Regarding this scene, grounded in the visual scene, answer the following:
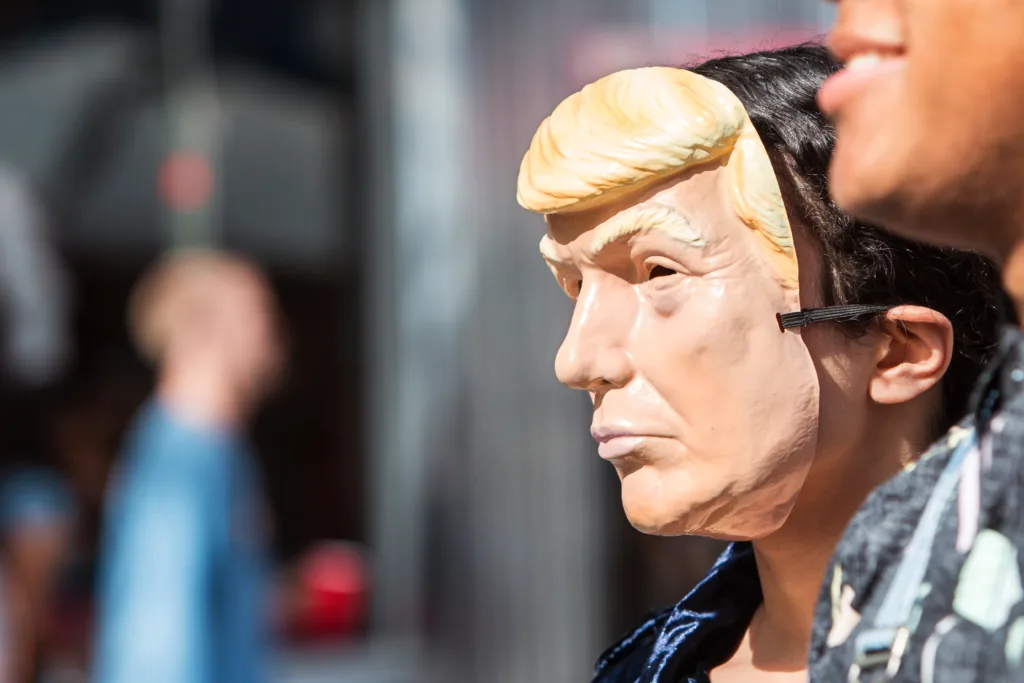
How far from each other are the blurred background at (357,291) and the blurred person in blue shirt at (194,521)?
84 cm

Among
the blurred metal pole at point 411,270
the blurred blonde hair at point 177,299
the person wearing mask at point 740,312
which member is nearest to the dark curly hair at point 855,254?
the person wearing mask at point 740,312

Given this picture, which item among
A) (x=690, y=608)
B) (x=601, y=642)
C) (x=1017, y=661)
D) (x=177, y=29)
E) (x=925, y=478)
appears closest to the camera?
(x=1017, y=661)

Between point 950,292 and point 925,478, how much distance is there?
0.38 metres

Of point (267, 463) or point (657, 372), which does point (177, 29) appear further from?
point (657, 372)

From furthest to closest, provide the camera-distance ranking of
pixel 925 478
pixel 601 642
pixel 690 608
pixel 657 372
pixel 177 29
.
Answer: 1. pixel 177 29
2. pixel 601 642
3. pixel 690 608
4. pixel 657 372
5. pixel 925 478

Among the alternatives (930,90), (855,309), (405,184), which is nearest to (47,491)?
(405,184)

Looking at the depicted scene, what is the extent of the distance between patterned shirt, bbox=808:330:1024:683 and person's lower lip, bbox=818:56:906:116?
→ 0.24 metres

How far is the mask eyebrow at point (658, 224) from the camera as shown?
54.9 inches

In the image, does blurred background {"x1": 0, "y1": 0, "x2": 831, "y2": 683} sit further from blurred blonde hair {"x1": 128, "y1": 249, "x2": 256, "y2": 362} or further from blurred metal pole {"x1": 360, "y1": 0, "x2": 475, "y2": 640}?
blurred blonde hair {"x1": 128, "y1": 249, "x2": 256, "y2": 362}

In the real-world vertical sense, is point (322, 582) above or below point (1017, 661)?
below

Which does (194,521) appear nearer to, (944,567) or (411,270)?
(411,270)

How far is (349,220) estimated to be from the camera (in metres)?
5.63

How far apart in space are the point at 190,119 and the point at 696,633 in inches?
171

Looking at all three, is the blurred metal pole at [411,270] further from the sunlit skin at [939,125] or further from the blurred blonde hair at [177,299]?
the sunlit skin at [939,125]
